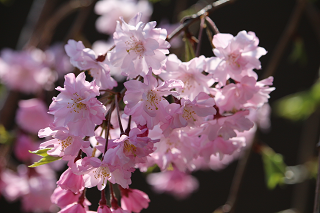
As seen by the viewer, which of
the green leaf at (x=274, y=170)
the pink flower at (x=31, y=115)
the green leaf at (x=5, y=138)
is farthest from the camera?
the pink flower at (x=31, y=115)

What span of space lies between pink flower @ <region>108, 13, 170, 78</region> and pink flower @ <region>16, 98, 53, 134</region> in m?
1.00

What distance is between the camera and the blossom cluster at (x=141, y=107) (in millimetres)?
492

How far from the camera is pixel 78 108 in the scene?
502 millimetres

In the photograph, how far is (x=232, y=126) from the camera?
0.60 meters

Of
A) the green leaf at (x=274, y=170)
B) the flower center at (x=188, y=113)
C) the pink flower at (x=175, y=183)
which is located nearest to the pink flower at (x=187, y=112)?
the flower center at (x=188, y=113)

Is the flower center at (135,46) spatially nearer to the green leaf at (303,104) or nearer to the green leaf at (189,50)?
the green leaf at (189,50)

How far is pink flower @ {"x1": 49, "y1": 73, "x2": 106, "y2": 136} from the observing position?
49cm

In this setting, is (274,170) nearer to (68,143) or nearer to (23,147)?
(68,143)

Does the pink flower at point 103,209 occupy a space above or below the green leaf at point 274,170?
above

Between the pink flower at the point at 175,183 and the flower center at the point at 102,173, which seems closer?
the flower center at the point at 102,173

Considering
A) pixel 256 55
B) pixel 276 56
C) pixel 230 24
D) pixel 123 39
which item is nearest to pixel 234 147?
pixel 256 55

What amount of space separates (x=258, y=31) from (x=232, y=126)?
223 cm

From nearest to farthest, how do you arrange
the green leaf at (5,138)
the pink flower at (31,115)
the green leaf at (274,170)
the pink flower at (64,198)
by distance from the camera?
the pink flower at (64,198) → the green leaf at (274,170) → the green leaf at (5,138) → the pink flower at (31,115)

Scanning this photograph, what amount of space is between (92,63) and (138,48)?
0.33ft
